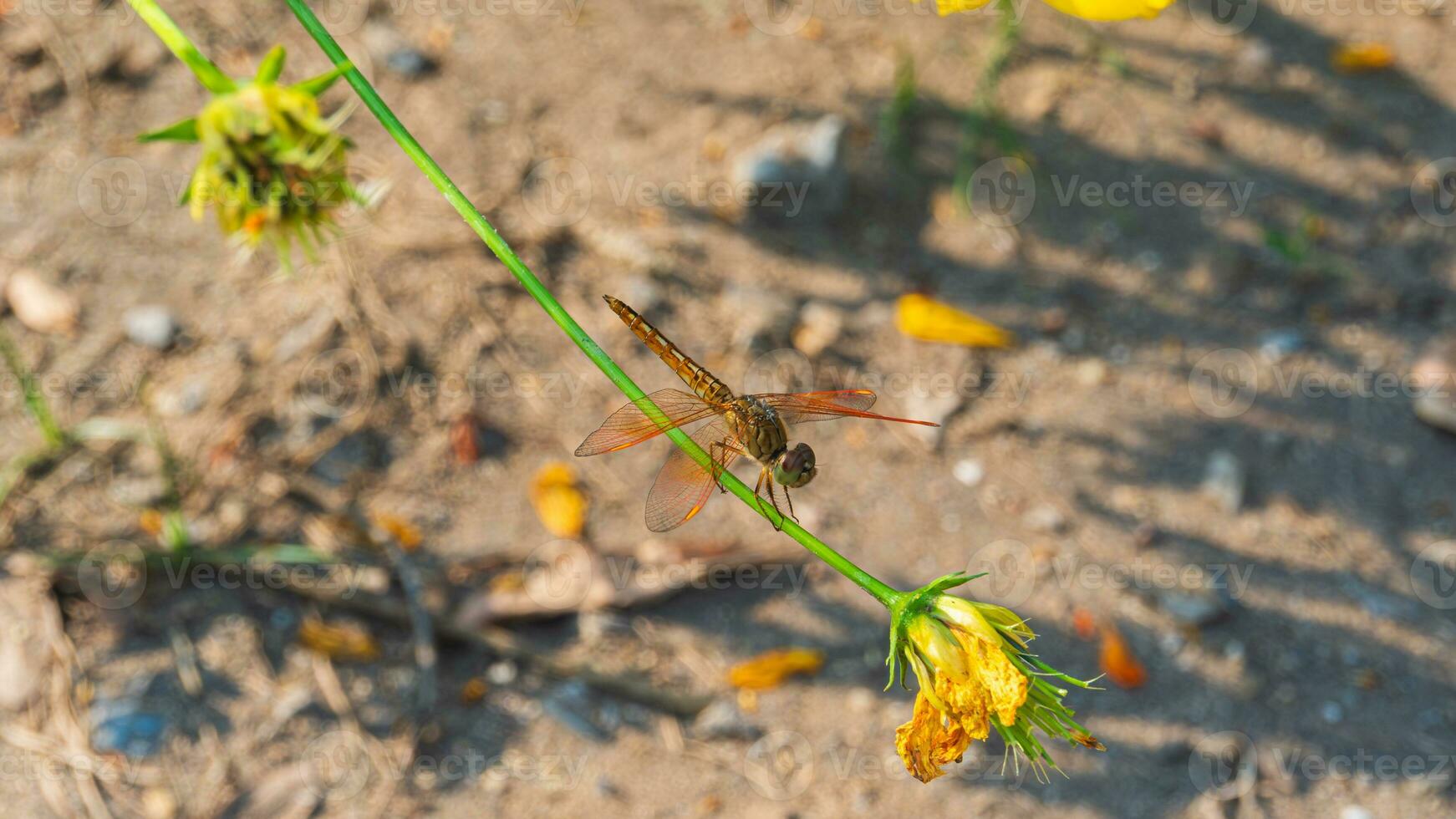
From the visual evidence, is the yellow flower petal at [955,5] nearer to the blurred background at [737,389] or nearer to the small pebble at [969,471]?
the blurred background at [737,389]

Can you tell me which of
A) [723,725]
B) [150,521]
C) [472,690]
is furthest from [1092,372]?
[150,521]

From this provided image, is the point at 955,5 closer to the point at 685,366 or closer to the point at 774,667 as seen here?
the point at 685,366

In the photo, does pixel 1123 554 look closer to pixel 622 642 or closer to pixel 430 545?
pixel 622 642

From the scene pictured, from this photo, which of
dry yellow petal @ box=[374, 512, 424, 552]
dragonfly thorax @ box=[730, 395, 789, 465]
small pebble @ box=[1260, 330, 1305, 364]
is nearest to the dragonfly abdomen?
dragonfly thorax @ box=[730, 395, 789, 465]

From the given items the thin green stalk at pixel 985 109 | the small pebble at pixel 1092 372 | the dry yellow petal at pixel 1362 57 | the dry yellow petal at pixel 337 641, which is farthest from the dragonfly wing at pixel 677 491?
the dry yellow petal at pixel 1362 57

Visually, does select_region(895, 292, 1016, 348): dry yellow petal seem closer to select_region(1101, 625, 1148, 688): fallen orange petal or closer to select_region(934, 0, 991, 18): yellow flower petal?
select_region(1101, 625, 1148, 688): fallen orange petal

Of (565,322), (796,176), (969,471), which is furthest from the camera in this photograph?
(796,176)
